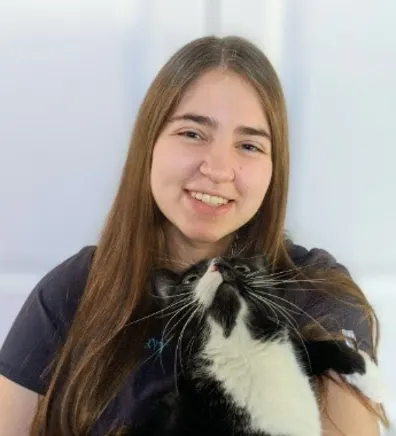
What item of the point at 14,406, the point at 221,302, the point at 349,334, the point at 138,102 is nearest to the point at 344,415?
the point at 349,334

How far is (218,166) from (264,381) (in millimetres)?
390

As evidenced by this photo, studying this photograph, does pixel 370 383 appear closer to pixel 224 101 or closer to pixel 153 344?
pixel 153 344

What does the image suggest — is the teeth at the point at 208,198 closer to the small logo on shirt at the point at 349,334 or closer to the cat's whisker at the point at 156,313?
the cat's whisker at the point at 156,313

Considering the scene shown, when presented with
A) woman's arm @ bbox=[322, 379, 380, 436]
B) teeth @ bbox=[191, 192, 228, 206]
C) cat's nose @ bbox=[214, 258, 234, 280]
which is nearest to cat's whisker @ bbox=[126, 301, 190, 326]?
cat's nose @ bbox=[214, 258, 234, 280]

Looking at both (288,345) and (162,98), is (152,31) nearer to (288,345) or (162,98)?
(162,98)

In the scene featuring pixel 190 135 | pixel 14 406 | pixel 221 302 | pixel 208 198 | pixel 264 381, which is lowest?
pixel 14 406

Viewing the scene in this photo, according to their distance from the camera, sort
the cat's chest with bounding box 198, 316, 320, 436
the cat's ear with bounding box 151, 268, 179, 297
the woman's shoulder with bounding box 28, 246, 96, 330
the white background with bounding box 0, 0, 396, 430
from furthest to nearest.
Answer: the white background with bounding box 0, 0, 396, 430 < the woman's shoulder with bounding box 28, 246, 96, 330 < the cat's ear with bounding box 151, 268, 179, 297 < the cat's chest with bounding box 198, 316, 320, 436

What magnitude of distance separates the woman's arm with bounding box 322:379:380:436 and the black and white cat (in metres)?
0.03

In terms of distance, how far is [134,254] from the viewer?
118cm

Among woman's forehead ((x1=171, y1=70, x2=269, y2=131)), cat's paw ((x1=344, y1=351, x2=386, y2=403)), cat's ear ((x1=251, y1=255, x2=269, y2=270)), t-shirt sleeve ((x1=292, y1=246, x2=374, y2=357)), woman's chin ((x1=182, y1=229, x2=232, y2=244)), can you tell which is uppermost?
woman's forehead ((x1=171, y1=70, x2=269, y2=131))

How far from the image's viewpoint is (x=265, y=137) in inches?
44.9

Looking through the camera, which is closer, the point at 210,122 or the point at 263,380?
the point at 263,380

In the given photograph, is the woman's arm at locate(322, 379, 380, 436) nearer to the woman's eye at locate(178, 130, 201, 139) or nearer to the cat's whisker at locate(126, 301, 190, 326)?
the cat's whisker at locate(126, 301, 190, 326)

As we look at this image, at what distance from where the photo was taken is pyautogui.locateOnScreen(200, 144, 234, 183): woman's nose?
3.52 ft
